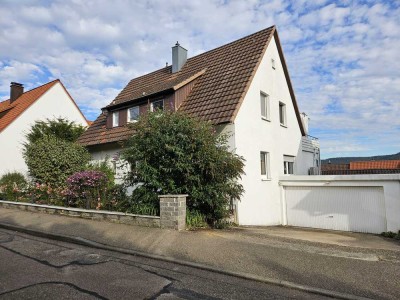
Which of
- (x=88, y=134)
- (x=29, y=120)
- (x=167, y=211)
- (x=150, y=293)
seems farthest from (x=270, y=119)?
(x=29, y=120)

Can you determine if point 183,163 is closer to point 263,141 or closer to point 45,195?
point 263,141

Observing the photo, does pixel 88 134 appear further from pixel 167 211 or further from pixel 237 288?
pixel 237 288

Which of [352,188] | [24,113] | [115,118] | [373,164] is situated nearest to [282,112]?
[352,188]

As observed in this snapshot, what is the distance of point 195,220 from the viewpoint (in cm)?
924

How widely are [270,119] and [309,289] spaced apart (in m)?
10.9

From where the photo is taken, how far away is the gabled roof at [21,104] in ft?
77.4

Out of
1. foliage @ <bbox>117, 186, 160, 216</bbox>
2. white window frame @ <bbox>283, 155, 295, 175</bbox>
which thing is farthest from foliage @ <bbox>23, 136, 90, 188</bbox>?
white window frame @ <bbox>283, 155, 295, 175</bbox>

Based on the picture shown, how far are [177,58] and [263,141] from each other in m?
7.35

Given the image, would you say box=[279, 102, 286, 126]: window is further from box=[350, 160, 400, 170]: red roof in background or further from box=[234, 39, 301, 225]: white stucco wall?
box=[350, 160, 400, 170]: red roof in background

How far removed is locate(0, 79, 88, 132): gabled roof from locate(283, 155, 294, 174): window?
18.5 meters

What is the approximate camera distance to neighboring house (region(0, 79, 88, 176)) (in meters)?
22.7

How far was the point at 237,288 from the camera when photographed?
5.11 m

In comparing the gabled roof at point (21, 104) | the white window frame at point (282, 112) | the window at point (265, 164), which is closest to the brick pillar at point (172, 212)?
the window at point (265, 164)

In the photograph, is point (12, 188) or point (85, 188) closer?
point (85, 188)
